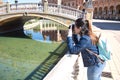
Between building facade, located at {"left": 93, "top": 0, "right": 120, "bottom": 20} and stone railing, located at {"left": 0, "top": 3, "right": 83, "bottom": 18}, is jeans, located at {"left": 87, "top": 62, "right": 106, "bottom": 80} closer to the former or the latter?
stone railing, located at {"left": 0, "top": 3, "right": 83, "bottom": 18}

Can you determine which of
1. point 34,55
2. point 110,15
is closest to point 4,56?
point 34,55

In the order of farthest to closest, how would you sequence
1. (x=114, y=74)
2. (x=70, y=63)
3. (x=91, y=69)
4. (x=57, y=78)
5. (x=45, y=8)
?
1. (x=45, y=8)
2. (x=114, y=74)
3. (x=70, y=63)
4. (x=91, y=69)
5. (x=57, y=78)

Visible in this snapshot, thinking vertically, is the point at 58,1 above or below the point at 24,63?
above

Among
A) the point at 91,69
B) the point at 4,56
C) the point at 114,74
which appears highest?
the point at 91,69

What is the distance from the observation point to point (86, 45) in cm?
354

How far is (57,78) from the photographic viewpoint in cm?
335

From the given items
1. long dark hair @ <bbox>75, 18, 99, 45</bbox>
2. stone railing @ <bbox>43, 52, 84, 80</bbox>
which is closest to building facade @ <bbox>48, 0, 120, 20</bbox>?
stone railing @ <bbox>43, 52, 84, 80</bbox>

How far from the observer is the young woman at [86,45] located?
11.6 ft

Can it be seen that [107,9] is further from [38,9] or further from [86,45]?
[86,45]

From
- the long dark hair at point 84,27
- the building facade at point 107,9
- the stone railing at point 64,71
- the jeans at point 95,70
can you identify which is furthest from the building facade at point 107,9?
the long dark hair at point 84,27

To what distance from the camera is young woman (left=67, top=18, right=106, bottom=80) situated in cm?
353

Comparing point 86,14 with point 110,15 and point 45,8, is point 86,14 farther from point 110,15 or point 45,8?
point 110,15

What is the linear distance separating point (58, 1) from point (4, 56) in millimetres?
69040

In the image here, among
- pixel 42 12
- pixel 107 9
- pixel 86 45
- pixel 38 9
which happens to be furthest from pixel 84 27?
pixel 107 9
